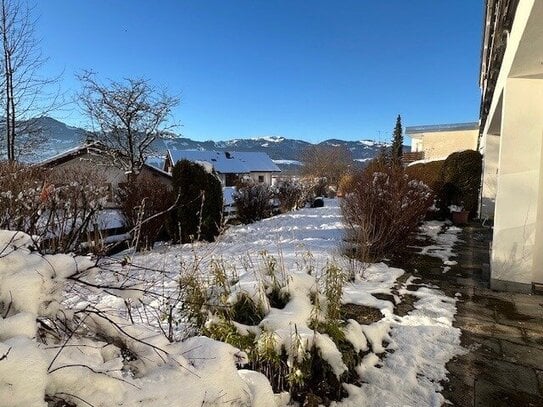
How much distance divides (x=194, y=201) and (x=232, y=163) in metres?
31.2

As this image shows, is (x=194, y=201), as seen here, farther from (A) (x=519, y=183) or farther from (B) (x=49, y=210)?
(A) (x=519, y=183)

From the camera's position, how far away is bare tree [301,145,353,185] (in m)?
36.2

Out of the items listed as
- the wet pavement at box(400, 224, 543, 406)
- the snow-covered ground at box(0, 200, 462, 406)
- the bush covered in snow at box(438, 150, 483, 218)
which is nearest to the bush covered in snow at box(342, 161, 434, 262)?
the snow-covered ground at box(0, 200, 462, 406)

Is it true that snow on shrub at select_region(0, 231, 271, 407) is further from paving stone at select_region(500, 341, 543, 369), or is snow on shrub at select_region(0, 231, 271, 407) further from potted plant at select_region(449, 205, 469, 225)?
potted plant at select_region(449, 205, 469, 225)

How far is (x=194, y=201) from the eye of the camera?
8055 millimetres

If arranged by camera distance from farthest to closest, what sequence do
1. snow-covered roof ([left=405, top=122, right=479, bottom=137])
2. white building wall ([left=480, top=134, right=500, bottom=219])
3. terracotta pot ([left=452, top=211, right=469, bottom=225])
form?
snow-covered roof ([left=405, top=122, right=479, bottom=137])
terracotta pot ([left=452, top=211, right=469, bottom=225])
white building wall ([left=480, top=134, right=500, bottom=219])

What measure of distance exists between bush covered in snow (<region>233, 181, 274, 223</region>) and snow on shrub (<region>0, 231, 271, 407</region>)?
10.3m

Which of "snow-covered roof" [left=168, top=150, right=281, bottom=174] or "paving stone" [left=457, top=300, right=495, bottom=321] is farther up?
"snow-covered roof" [left=168, top=150, right=281, bottom=174]

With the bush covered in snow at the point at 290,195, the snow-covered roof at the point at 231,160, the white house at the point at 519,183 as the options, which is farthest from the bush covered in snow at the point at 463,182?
the snow-covered roof at the point at 231,160

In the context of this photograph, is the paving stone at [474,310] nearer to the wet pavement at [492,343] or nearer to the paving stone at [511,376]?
the wet pavement at [492,343]

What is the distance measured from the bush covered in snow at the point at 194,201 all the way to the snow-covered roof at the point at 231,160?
1051 inches

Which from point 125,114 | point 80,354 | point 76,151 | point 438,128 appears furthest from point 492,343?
point 438,128

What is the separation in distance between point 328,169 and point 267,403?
3551 centimetres

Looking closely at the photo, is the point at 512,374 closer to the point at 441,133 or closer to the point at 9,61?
the point at 9,61
